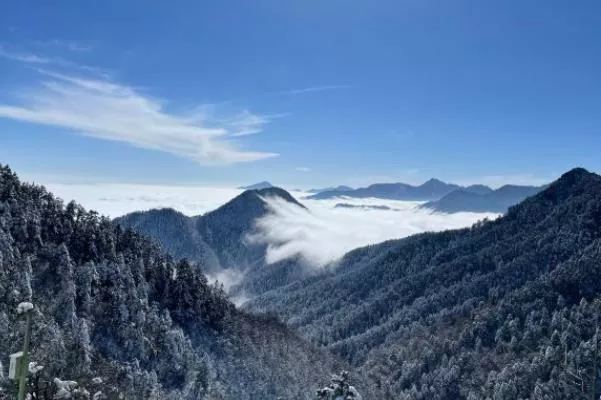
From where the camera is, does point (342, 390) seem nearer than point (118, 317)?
Yes

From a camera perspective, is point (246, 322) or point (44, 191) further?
point (246, 322)

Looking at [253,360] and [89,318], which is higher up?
[89,318]

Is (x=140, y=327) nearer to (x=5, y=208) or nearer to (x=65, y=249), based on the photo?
(x=65, y=249)

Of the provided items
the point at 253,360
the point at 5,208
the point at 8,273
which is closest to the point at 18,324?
the point at 8,273

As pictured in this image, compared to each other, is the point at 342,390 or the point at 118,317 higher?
the point at 342,390

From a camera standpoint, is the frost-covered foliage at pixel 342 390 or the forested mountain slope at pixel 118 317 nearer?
the frost-covered foliage at pixel 342 390

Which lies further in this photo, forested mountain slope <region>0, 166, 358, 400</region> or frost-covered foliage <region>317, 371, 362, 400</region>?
forested mountain slope <region>0, 166, 358, 400</region>

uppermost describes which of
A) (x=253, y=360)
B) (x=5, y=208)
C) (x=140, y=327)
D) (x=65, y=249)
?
(x=5, y=208)

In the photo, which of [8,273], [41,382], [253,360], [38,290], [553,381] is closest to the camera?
[41,382]
